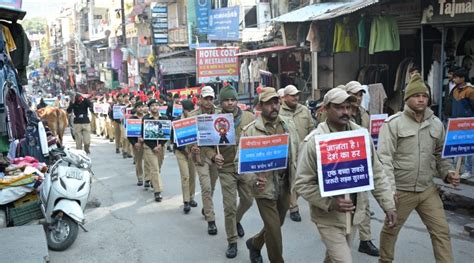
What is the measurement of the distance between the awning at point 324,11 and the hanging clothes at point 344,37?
20.4 inches

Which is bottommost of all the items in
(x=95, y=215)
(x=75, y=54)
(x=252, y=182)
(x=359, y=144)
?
(x=95, y=215)

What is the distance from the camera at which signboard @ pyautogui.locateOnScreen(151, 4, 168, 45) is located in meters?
31.0

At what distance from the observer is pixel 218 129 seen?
21.5 ft

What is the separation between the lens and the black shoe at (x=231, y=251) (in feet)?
20.6

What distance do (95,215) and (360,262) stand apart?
15.6 feet

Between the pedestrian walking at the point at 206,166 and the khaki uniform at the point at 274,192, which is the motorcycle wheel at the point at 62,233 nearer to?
the pedestrian walking at the point at 206,166

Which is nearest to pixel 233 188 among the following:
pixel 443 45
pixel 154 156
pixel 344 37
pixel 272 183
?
pixel 272 183

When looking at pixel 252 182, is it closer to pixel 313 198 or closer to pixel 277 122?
pixel 277 122

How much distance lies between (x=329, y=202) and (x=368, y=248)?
7.88ft

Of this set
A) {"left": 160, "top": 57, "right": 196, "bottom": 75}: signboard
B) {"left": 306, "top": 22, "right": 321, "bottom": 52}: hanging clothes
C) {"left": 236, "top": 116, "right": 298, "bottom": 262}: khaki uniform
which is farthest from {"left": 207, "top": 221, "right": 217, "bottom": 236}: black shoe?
{"left": 160, "top": 57, "right": 196, "bottom": 75}: signboard

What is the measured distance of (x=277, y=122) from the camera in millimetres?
5465

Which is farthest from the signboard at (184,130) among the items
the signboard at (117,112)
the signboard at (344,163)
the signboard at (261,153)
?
the signboard at (117,112)

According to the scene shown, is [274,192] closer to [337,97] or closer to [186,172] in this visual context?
[337,97]

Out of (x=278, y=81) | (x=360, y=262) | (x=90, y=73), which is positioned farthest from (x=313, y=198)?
(x=90, y=73)
